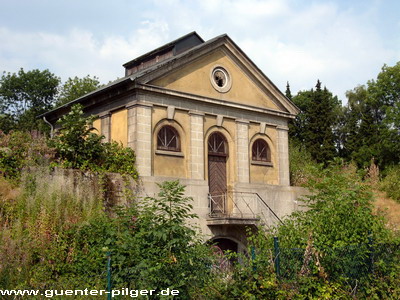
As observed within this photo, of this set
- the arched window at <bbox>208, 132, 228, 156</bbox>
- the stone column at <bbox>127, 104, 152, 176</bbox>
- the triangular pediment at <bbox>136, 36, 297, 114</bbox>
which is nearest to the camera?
the stone column at <bbox>127, 104, 152, 176</bbox>

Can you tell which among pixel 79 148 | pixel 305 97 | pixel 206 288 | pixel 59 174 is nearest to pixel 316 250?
pixel 206 288

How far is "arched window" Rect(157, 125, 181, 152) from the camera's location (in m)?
Answer: 18.9

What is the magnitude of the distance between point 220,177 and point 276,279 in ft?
37.2

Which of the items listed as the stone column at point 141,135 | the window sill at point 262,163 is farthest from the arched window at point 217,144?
the stone column at point 141,135

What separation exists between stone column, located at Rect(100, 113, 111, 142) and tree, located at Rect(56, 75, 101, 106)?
26.7m

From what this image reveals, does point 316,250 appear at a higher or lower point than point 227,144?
lower

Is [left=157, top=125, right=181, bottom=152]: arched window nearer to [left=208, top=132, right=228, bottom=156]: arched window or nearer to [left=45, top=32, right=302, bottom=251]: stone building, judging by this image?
[left=45, top=32, right=302, bottom=251]: stone building

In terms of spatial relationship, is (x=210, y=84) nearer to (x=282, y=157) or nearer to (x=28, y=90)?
(x=282, y=157)

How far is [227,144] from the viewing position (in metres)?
21.0

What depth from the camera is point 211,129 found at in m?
20.5

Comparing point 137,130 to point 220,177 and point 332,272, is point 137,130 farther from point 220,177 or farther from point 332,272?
point 332,272

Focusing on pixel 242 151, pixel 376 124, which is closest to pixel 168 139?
pixel 242 151

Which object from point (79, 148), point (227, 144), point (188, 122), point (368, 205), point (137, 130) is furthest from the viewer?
point (227, 144)

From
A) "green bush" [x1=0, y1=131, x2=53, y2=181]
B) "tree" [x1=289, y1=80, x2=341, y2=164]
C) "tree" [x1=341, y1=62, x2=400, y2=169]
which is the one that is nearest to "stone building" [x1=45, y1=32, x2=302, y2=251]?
"green bush" [x1=0, y1=131, x2=53, y2=181]
